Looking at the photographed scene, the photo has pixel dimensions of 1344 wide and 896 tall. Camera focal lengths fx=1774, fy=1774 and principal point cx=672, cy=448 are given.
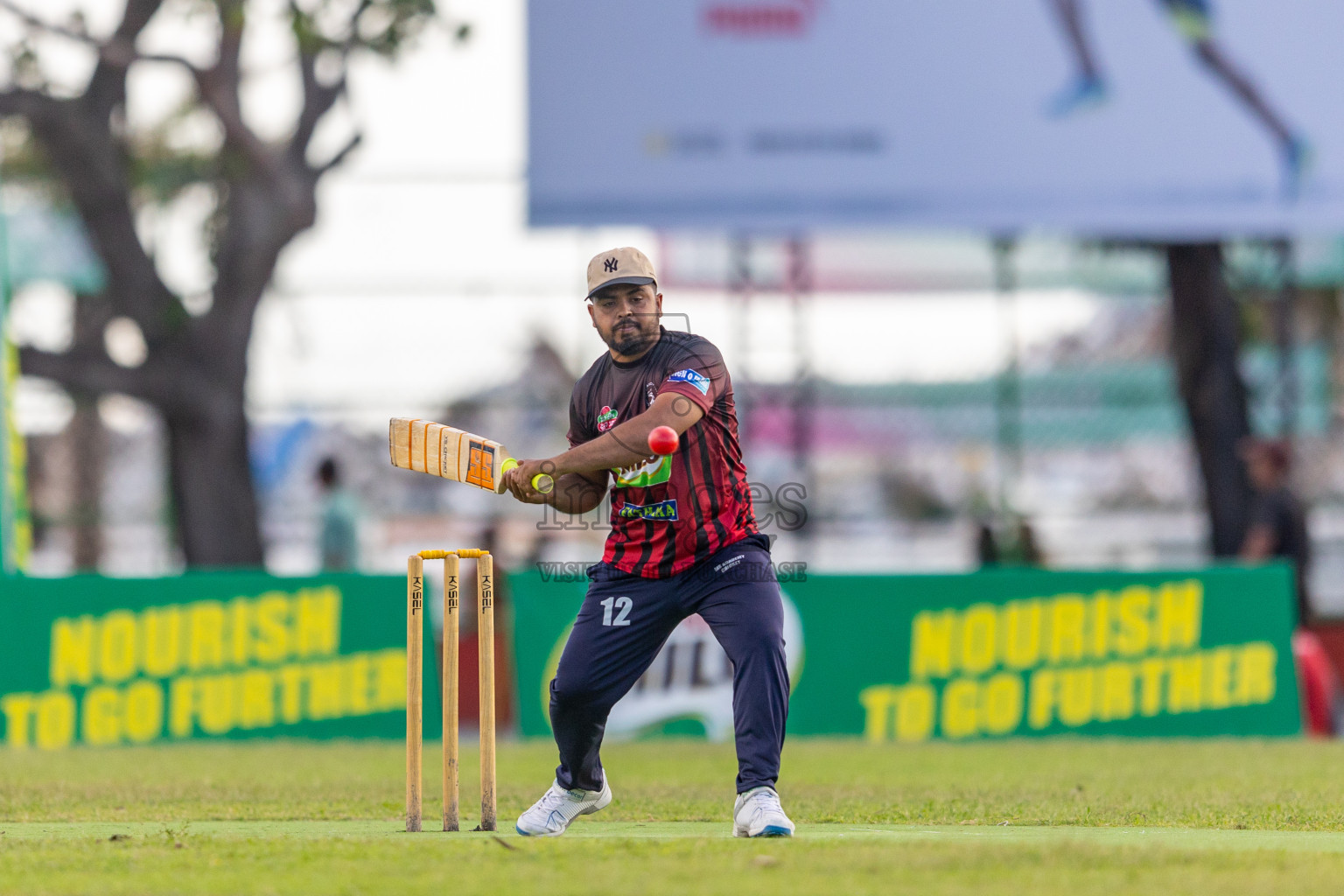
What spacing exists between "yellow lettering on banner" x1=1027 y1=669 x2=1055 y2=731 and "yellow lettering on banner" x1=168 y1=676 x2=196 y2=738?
5.57m

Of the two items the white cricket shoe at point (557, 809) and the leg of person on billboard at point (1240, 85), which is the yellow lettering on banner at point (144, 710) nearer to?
the white cricket shoe at point (557, 809)

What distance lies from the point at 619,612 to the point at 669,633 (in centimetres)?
20

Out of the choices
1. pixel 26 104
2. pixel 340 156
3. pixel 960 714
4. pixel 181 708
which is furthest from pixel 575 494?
pixel 26 104

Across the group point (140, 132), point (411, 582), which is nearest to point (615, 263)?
point (411, 582)

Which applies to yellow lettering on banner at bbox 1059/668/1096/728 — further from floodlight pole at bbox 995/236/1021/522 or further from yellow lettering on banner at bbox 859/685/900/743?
floodlight pole at bbox 995/236/1021/522

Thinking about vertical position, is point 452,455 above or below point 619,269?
below

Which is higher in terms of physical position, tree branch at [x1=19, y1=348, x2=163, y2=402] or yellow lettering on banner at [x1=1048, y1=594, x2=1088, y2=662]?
tree branch at [x1=19, y1=348, x2=163, y2=402]

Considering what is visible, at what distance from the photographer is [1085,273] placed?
1633cm

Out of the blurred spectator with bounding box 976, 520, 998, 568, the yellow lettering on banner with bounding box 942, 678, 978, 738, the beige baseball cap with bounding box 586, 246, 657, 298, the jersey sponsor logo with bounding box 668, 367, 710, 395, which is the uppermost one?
the beige baseball cap with bounding box 586, 246, 657, 298

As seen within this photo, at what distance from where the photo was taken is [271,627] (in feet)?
39.4

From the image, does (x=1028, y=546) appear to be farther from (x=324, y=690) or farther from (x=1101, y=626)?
(x=324, y=690)

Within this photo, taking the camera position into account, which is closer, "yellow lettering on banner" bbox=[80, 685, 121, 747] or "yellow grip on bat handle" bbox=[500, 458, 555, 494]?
A: "yellow grip on bat handle" bbox=[500, 458, 555, 494]

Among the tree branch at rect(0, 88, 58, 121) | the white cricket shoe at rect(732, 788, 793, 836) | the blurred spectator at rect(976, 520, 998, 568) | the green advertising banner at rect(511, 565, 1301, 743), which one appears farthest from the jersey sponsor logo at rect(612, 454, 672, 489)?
the tree branch at rect(0, 88, 58, 121)

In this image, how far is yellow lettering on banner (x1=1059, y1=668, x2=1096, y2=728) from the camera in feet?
38.6
